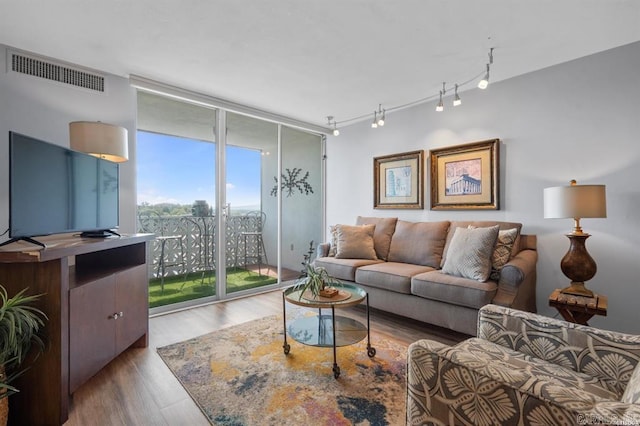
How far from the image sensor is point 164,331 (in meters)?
2.71

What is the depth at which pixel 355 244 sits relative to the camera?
3.54 metres

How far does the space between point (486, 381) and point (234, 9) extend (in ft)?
7.68

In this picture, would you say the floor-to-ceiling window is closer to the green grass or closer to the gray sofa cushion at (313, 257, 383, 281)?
the green grass

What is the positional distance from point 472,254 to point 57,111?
12.2 feet

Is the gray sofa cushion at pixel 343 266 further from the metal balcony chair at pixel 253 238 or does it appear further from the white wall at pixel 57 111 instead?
the white wall at pixel 57 111

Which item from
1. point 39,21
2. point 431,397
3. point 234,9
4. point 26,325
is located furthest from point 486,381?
point 39,21

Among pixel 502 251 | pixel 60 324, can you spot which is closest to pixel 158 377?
pixel 60 324

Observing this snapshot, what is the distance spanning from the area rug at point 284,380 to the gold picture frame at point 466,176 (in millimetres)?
1786

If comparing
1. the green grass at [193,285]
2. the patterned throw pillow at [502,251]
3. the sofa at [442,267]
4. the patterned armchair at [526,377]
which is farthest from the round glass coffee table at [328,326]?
the green grass at [193,285]

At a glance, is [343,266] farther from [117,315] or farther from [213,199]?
[117,315]

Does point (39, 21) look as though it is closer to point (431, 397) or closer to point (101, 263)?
point (101, 263)

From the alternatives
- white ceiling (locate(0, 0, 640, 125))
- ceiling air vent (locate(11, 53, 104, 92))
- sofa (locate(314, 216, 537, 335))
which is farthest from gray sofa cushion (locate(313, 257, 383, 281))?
ceiling air vent (locate(11, 53, 104, 92))

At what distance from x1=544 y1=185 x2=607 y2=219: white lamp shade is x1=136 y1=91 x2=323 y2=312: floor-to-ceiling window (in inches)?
122

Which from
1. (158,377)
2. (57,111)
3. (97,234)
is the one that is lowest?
(158,377)
